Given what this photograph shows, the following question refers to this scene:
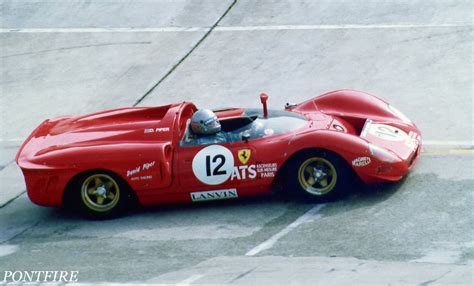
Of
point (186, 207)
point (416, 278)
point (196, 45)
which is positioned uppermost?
point (196, 45)

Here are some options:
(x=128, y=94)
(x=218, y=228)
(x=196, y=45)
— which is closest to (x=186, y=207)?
(x=218, y=228)

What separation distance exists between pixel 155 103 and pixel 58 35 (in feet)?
12.3

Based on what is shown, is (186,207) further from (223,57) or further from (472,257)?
(223,57)

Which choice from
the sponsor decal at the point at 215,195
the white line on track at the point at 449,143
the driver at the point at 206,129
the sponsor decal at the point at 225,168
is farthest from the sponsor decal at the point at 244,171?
the white line on track at the point at 449,143

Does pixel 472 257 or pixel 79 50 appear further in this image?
pixel 79 50

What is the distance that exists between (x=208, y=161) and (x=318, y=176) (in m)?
1.30

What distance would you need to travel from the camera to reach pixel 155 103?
1546cm

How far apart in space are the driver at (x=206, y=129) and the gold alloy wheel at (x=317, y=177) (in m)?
1.02

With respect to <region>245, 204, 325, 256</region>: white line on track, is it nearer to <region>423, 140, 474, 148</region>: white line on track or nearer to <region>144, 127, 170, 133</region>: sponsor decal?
<region>144, 127, 170, 133</region>: sponsor decal

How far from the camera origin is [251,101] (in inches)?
594

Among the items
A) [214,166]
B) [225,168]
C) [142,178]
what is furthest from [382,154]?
[142,178]

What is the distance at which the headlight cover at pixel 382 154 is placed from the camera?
11312mm

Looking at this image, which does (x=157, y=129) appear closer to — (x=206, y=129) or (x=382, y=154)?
(x=206, y=129)

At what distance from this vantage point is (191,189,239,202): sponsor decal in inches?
Result: 451
